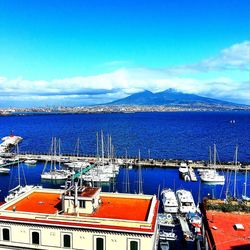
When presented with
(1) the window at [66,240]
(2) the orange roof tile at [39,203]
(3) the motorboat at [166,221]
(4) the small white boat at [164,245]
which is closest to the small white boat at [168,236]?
(4) the small white boat at [164,245]

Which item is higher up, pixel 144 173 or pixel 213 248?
pixel 213 248

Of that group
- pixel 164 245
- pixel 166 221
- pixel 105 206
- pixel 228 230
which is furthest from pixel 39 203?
pixel 166 221

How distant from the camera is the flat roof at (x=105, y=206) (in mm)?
28438

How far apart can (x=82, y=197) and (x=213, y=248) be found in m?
11.4

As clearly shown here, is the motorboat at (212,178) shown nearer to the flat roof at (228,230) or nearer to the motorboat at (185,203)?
the motorboat at (185,203)

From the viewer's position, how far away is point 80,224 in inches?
1033

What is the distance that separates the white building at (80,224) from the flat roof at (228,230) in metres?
4.91

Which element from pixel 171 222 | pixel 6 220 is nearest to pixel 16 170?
pixel 171 222

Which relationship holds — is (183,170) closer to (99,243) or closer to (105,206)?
(105,206)

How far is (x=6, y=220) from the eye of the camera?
89.7 feet

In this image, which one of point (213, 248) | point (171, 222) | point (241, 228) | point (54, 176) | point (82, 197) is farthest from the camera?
point (54, 176)

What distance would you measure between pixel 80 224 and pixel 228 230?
39.6 ft

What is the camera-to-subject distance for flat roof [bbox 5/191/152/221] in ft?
93.3

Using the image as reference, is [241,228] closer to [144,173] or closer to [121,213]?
[121,213]
